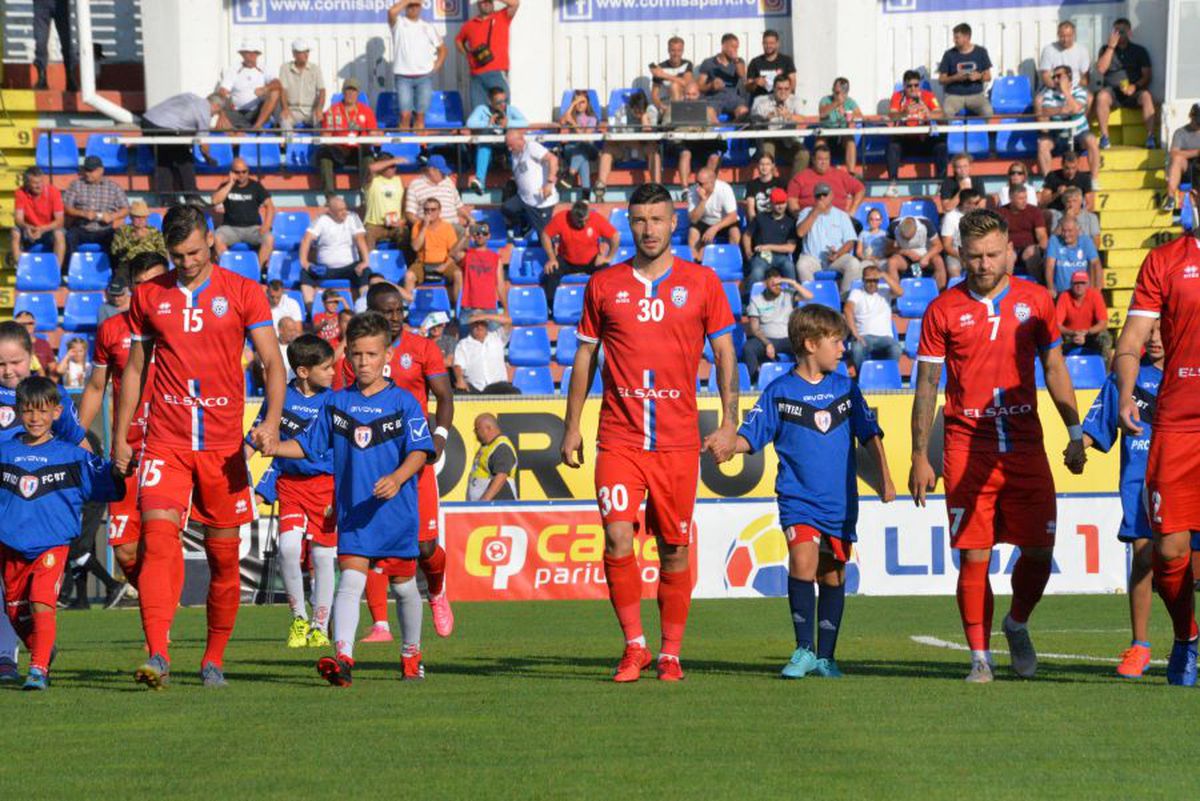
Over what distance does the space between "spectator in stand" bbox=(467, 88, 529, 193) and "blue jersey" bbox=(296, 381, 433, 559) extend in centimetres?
1585

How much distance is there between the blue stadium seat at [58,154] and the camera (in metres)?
25.9

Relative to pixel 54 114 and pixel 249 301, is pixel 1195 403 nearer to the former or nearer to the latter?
pixel 249 301

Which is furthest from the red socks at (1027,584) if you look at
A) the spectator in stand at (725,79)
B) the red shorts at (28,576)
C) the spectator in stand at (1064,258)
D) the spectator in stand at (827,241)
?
the spectator in stand at (725,79)

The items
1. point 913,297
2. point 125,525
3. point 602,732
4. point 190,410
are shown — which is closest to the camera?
point 602,732

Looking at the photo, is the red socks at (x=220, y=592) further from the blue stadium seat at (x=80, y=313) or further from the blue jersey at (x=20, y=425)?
the blue stadium seat at (x=80, y=313)

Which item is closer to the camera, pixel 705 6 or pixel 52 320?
pixel 52 320

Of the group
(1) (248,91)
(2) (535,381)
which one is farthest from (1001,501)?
(1) (248,91)

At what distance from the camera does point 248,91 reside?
86.0 feet

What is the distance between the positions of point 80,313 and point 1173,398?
17271 millimetres

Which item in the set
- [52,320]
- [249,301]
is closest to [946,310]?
[249,301]

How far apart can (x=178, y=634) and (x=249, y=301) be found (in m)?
5.78

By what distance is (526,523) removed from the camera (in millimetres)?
18312

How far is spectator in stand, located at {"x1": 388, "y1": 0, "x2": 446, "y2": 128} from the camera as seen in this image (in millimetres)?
25891

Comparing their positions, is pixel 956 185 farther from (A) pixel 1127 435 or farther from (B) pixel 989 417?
(B) pixel 989 417
